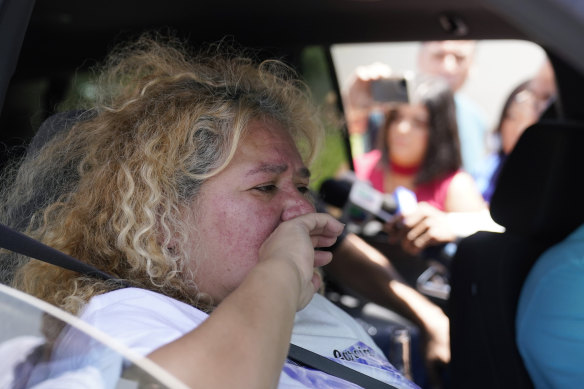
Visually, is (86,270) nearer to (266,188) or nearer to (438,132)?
(266,188)

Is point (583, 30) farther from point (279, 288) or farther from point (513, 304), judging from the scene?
point (513, 304)

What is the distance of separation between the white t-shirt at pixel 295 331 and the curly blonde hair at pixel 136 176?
0.13m

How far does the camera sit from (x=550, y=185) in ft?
6.13

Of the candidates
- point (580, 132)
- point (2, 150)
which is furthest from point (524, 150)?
point (2, 150)

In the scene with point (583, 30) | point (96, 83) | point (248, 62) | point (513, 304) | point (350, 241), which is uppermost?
point (583, 30)

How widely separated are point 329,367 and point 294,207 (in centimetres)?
32

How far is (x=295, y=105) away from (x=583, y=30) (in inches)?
35.9

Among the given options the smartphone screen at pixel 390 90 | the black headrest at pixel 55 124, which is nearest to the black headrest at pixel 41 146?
the black headrest at pixel 55 124

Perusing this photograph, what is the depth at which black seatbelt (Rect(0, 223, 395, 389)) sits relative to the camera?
108 cm

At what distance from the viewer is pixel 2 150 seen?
5.31ft

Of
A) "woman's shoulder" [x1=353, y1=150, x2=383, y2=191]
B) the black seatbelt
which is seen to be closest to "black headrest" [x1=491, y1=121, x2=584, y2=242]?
the black seatbelt

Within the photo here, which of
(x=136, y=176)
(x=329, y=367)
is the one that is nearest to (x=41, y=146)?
(x=136, y=176)

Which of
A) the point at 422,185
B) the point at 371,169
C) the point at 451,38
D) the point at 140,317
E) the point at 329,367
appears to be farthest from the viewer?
the point at 371,169

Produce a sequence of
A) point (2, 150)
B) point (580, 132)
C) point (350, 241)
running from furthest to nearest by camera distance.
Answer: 1. point (350, 241)
2. point (580, 132)
3. point (2, 150)
